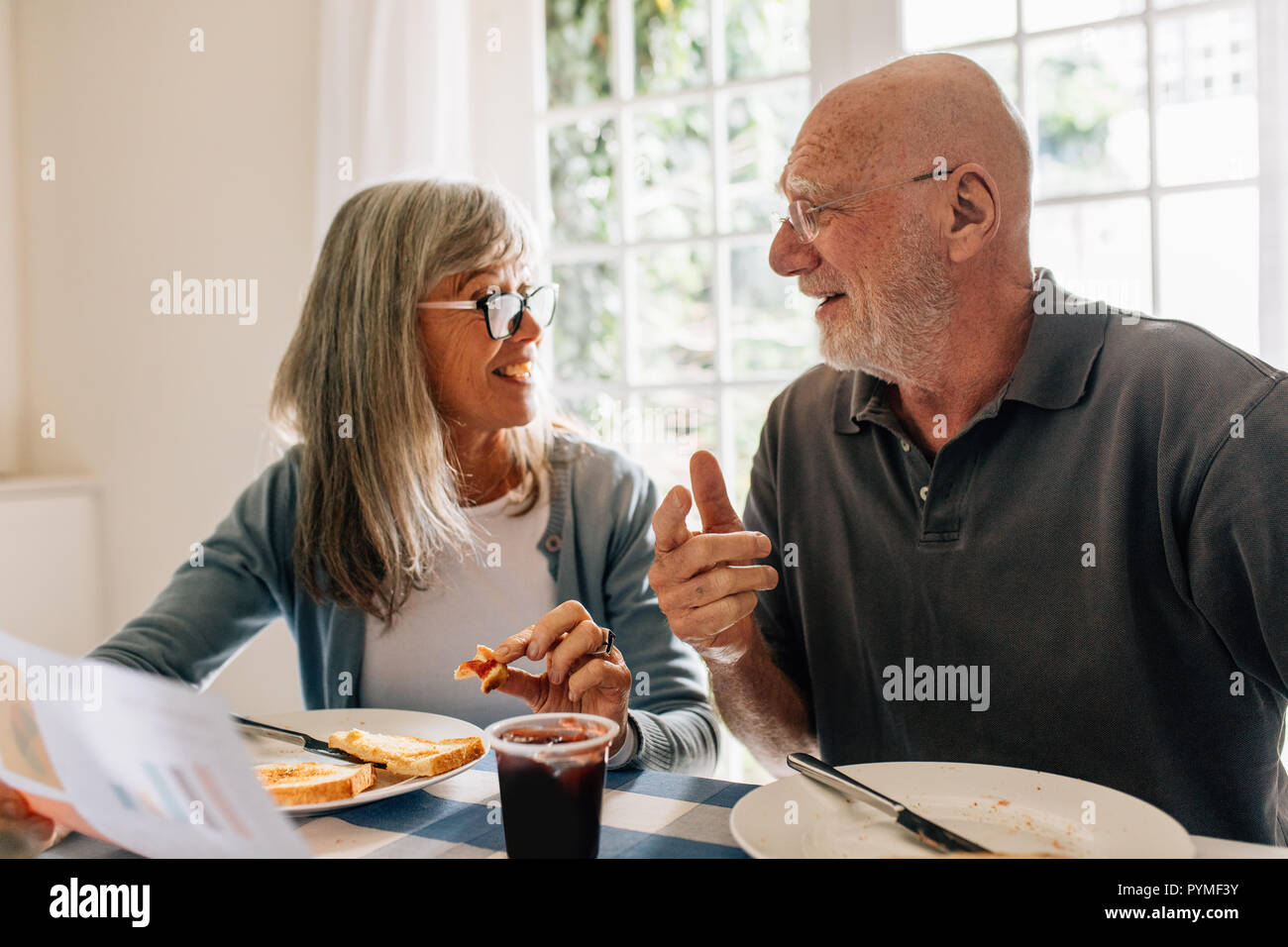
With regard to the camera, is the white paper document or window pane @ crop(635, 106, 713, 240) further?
window pane @ crop(635, 106, 713, 240)

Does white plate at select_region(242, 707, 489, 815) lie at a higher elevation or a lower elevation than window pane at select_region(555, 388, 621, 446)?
lower

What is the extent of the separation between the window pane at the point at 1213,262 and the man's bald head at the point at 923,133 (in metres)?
0.72

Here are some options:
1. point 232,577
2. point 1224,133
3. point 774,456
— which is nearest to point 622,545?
point 774,456

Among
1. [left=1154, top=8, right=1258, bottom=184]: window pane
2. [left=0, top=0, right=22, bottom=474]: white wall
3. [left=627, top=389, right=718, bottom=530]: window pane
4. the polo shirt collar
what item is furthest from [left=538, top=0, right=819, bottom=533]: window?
[left=0, top=0, right=22, bottom=474]: white wall

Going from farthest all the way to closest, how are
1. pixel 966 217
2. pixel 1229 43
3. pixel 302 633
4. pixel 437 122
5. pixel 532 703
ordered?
pixel 437 122 → pixel 1229 43 → pixel 302 633 → pixel 966 217 → pixel 532 703

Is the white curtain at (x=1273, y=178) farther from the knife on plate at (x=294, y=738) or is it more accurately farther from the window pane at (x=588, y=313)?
the window pane at (x=588, y=313)

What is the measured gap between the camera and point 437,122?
243 centimetres

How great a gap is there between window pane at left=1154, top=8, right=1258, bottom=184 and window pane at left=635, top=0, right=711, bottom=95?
82.8 inches

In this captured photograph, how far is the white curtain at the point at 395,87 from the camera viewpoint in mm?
2424

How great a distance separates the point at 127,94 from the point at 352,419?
1.99 m

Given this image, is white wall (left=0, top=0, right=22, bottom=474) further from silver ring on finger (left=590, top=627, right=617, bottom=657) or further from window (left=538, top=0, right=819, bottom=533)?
silver ring on finger (left=590, top=627, right=617, bottom=657)

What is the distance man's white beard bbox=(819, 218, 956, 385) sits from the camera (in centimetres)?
126

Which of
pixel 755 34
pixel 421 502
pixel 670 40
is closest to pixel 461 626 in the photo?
pixel 421 502

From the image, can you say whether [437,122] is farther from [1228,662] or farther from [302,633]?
[1228,662]
